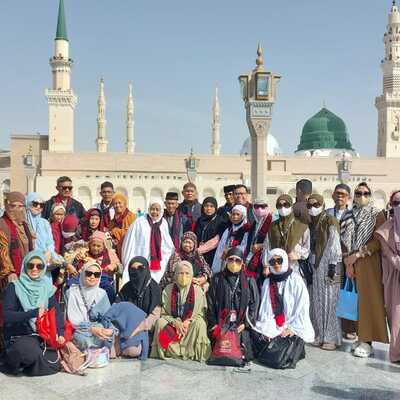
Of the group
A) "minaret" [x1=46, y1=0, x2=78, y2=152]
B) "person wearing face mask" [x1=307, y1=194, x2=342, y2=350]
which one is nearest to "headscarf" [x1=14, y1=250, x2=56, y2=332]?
"person wearing face mask" [x1=307, y1=194, x2=342, y2=350]

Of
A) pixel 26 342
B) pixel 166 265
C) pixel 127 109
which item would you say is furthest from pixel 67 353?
pixel 127 109

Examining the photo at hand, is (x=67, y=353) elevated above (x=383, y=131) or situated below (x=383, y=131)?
below

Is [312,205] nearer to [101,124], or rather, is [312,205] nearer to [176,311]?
[176,311]

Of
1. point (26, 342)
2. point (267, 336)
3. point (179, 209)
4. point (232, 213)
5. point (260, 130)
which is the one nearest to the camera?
point (26, 342)

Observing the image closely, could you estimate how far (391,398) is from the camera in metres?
2.90

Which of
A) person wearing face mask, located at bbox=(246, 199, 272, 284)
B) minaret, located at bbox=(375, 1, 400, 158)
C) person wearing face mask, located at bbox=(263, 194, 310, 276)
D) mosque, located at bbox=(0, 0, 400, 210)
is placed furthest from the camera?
minaret, located at bbox=(375, 1, 400, 158)

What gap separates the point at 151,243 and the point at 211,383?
1573 millimetres

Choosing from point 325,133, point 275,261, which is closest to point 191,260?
point 275,261

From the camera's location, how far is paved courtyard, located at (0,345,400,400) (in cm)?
289

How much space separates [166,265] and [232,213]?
2.47 ft

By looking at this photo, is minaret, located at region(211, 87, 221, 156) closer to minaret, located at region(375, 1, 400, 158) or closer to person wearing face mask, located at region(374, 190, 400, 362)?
minaret, located at region(375, 1, 400, 158)

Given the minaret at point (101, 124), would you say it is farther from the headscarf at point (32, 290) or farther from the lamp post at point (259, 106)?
the headscarf at point (32, 290)

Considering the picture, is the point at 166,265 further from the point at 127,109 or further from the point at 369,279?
the point at 127,109

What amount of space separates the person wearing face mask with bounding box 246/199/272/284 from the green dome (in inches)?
1611
